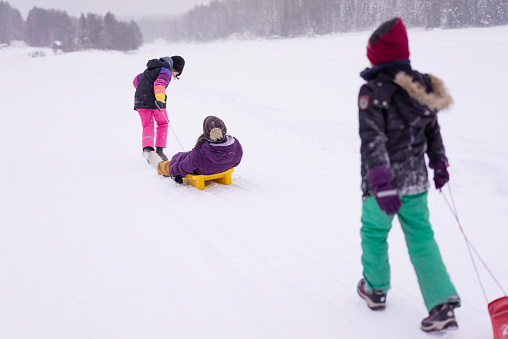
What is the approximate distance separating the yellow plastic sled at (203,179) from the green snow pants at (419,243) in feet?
8.88

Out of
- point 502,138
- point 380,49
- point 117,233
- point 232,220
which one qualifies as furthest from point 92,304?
point 502,138

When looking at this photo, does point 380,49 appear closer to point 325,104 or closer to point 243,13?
point 325,104

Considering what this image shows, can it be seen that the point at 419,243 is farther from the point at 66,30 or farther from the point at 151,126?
the point at 66,30

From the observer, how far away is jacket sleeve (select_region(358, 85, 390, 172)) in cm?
197

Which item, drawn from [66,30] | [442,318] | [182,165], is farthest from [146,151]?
[66,30]

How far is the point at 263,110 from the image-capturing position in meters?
9.80

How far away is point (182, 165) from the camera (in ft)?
15.2

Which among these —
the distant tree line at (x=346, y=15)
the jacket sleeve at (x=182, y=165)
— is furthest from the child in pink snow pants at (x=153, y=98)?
the distant tree line at (x=346, y=15)

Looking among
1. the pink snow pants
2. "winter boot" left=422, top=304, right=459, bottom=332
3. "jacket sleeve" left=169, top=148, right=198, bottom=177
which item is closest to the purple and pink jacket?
the pink snow pants

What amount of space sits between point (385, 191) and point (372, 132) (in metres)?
0.32

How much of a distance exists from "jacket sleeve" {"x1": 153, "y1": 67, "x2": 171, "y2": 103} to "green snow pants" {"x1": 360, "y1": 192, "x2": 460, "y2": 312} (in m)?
3.95

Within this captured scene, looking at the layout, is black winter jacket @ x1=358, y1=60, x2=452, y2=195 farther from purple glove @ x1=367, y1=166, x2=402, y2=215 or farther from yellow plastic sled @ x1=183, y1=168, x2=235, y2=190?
yellow plastic sled @ x1=183, y1=168, x2=235, y2=190

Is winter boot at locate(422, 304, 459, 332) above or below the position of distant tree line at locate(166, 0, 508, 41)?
below

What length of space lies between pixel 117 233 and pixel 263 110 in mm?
6734
